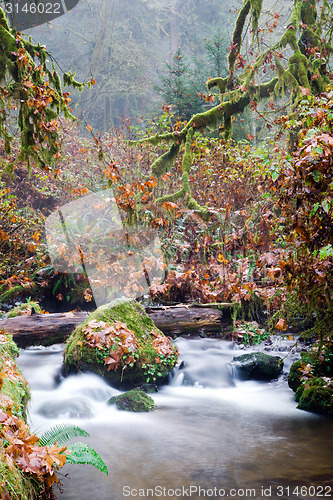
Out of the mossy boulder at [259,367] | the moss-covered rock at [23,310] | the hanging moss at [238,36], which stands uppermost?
the hanging moss at [238,36]

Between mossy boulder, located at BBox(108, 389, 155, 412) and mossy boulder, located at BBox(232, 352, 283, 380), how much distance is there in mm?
1949

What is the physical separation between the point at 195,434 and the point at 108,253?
20.0 ft

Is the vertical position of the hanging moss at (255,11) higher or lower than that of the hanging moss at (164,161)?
higher

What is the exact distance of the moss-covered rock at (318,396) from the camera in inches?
224

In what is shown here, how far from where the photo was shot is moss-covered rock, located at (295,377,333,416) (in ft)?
18.6

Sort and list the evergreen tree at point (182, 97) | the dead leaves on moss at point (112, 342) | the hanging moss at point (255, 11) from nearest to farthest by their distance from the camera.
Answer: the dead leaves on moss at point (112, 342), the hanging moss at point (255, 11), the evergreen tree at point (182, 97)

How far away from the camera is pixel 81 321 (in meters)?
7.88

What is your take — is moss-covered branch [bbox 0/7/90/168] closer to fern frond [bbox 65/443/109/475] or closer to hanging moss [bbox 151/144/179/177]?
fern frond [bbox 65/443/109/475]

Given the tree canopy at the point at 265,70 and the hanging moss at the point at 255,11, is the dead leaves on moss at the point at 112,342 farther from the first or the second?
the hanging moss at the point at 255,11

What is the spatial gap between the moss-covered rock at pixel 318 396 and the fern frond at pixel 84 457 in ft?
12.1

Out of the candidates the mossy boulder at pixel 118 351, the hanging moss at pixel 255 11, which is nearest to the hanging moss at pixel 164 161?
the hanging moss at pixel 255 11

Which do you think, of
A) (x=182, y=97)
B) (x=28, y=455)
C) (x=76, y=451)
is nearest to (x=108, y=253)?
(x=76, y=451)

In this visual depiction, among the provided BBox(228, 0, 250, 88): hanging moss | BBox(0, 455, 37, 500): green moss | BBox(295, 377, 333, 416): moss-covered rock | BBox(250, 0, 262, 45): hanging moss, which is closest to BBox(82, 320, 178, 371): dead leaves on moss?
BBox(295, 377, 333, 416): moss-covered rock

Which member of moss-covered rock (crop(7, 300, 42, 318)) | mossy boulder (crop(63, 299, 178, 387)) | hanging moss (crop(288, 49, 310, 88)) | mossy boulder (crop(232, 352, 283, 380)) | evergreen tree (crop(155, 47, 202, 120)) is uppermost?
evergreen tree (crop(155, 47, 202, 120))
